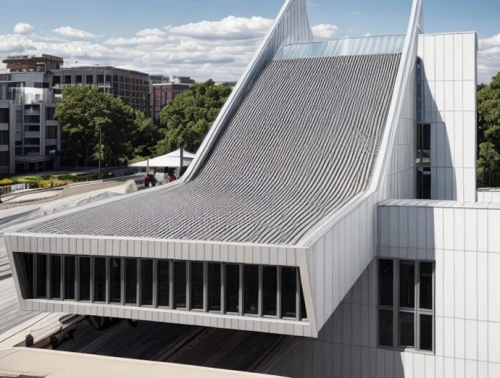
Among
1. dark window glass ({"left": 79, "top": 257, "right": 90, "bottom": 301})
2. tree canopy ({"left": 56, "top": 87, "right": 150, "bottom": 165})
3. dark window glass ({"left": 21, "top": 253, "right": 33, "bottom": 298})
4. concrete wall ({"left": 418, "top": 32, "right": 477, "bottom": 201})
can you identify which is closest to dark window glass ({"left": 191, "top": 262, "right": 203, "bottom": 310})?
dark window glass ({"left": 79, "top": 257, "right": 90, "bottom": 301})

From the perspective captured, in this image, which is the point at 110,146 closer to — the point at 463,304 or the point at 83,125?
the point at 83,125

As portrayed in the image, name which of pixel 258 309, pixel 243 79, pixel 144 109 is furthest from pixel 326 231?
pixel 144 109

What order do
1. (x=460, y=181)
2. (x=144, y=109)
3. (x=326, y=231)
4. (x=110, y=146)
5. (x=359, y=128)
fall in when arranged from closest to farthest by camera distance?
(x=326, y=231) → (x=359, y=128) → (x=460, y=181) → (x=110, y=146) → (x=144, y=109)

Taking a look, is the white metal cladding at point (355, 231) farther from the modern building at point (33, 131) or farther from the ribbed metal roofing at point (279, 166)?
the modern building at point (33, 131)

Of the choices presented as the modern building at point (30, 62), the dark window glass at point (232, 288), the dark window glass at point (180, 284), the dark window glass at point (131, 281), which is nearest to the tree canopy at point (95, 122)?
the modern building at point (30, 62)

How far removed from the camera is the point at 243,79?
122ft

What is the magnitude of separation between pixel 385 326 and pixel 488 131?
1739 inches

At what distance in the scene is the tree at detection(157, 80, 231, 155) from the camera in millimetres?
87869

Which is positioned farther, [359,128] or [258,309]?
[359,128]

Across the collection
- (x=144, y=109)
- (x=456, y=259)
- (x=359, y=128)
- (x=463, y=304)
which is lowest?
(x=463, y=304)

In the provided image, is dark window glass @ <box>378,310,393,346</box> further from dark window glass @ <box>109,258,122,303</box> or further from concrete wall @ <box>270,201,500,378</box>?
dark window glass @ <box>109,258,122,303</box>

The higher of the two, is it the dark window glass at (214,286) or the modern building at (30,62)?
the modern building at (30,62)

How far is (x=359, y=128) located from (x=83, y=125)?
252 ft

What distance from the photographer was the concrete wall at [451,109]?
36.3 meters
